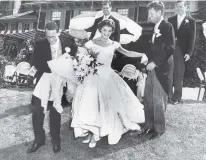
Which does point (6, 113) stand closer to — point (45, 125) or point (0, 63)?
point (45, 125)

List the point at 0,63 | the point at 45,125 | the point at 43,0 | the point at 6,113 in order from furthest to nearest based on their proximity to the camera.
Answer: the point at 43,0 → the point at 0,63 → the point at 6,113 → the point at 45,125

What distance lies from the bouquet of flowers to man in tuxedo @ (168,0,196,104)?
4.24ft

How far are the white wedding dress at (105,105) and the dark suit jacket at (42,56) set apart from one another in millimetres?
447

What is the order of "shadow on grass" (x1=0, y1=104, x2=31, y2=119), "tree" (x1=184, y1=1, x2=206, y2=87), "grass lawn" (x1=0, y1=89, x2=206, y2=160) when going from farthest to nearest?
"tree" (x1=184, y1=1, x2=206, y2=87)
"shadow on grass" (x1=0, y1=104, x2=31, y2=119)
"grass lawn" (x1=0, y1=89, x2=206, y2=160)

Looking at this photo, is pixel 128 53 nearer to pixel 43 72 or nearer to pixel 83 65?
pixel 83 65

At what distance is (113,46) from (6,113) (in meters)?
1.75

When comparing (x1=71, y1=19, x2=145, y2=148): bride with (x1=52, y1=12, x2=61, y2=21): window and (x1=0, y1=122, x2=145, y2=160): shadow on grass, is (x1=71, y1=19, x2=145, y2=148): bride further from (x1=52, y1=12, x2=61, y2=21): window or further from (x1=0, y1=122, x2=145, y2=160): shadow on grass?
(x1=52, y1=12, x2=61, y2=21): window

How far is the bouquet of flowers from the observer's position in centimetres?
366

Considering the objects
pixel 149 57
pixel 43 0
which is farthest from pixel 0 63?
pixel 43 0

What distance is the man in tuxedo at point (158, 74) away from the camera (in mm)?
3760

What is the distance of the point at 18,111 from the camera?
433 cm

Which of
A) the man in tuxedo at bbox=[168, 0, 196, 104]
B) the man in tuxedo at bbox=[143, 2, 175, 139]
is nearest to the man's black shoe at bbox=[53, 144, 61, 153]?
the man in tuxedo at bbox=[143, 2, 175, 139]

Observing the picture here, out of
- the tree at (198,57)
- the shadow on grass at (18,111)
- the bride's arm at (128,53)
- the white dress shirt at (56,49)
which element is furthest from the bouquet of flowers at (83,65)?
the tree at (198,57)

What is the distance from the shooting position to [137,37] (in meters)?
4.14
